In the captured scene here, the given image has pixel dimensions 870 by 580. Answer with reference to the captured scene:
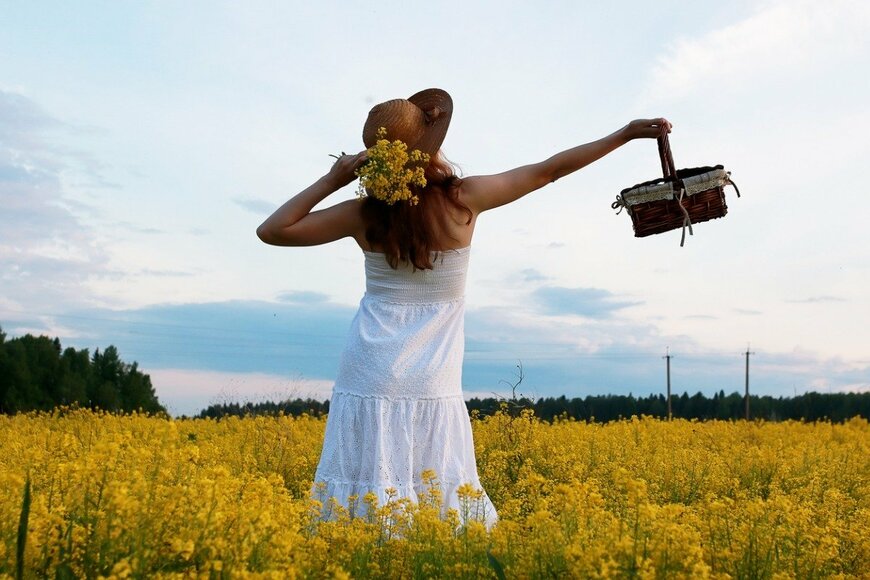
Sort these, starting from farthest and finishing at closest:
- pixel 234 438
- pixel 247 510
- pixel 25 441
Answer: pixel 234 438 → pixel 25 441 → pixel 247 510

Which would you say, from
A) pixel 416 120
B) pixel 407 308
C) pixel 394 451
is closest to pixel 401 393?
pixel 394 451

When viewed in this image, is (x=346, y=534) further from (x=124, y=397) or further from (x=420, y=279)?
(x=124, y=397)

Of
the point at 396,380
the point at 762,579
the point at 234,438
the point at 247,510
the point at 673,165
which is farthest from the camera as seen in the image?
the point at 234,438

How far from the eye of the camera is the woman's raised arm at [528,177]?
438 cm

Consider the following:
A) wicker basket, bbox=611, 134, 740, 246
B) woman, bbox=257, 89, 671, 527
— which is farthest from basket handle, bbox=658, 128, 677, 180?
woman, bbox=257, 89, 671, 527

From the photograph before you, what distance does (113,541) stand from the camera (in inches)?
112

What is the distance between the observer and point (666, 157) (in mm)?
4754

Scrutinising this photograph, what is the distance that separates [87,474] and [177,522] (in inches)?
16.7

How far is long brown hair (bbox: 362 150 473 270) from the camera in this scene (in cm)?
427

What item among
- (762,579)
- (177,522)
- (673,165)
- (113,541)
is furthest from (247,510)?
(673,165)

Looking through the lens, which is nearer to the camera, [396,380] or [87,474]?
[87,474]

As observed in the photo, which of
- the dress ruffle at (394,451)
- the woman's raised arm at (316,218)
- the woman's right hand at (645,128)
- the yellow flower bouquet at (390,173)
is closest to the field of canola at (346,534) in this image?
the dress ruffle at (394,451)

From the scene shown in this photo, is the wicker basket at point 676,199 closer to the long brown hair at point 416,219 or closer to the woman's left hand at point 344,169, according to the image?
the long brown hair at point 416,219

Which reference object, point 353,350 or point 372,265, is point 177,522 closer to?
point 353,350
